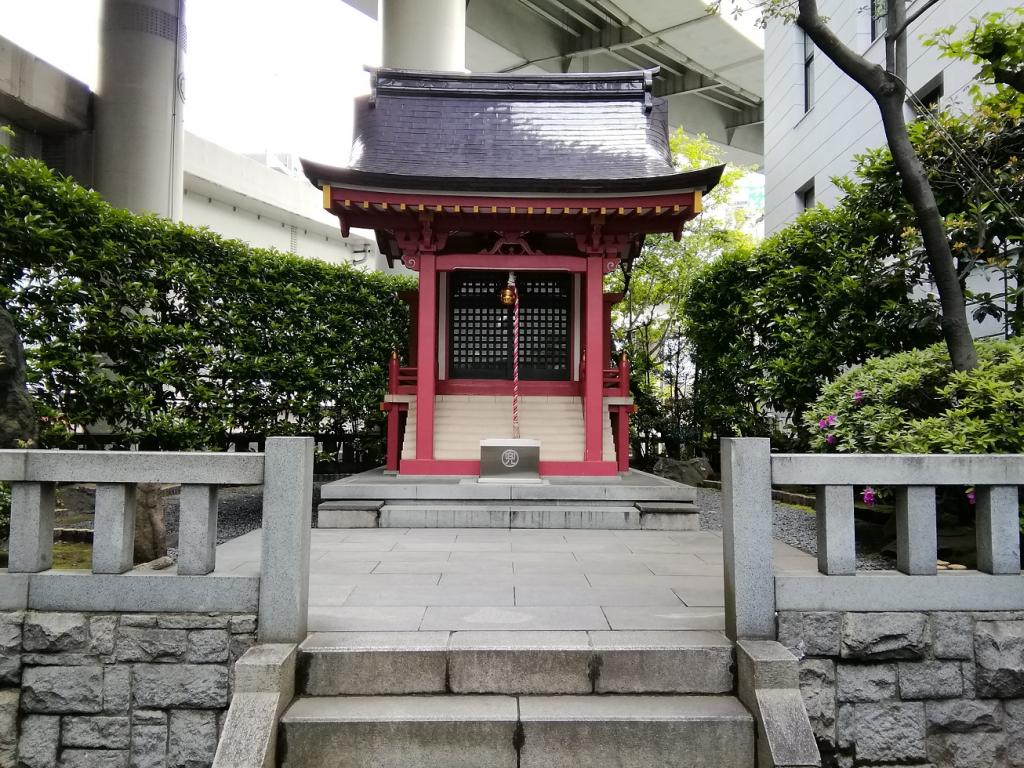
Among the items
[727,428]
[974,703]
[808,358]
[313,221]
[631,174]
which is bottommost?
[974,703]

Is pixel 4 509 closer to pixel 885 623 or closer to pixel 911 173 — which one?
pixel 885 623

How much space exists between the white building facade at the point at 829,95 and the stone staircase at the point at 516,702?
7.15 m

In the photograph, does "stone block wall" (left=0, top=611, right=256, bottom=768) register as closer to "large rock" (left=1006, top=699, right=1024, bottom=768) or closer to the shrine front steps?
the shrine front steps

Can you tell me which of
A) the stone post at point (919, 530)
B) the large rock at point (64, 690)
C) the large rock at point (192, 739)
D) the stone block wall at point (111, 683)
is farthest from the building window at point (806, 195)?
the large rock at point (64, 690)

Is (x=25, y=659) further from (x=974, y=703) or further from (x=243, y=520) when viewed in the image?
(x=974, y=703)

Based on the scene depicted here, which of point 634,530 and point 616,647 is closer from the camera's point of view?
point 616,647

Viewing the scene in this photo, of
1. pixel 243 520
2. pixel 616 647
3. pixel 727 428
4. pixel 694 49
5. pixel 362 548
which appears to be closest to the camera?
pixel 616 647

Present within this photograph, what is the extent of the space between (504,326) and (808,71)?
923 cm

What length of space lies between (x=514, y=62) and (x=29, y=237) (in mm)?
22353

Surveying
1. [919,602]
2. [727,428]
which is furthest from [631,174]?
[919,602]

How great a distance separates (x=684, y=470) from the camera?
1122 centimetres

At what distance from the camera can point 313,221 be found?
27328mm

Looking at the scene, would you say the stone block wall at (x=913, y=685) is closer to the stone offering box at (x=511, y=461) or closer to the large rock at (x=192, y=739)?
the large rock at (x=192, y=739)

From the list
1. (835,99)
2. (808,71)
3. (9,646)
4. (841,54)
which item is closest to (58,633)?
(9,646)
